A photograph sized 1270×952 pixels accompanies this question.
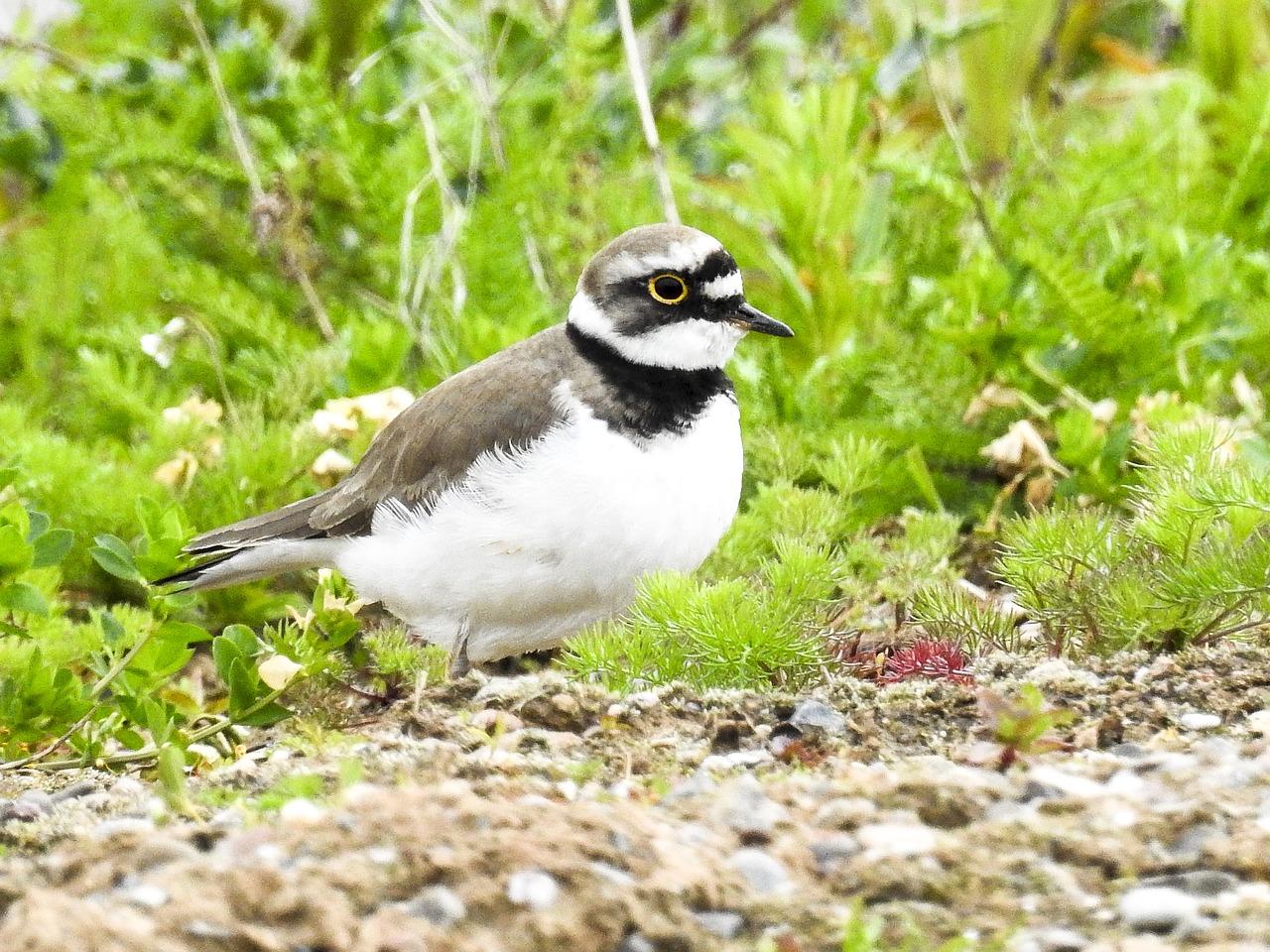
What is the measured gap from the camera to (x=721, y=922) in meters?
2.29

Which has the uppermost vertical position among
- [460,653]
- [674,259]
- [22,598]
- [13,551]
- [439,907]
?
[674,259]

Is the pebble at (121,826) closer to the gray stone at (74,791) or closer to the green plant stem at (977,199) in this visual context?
the gray stone at (74,791)

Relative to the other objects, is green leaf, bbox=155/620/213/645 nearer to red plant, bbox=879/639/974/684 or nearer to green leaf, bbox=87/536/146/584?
green leaf, bbox=87/536/146/584

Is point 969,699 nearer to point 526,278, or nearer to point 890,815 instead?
point 890,815

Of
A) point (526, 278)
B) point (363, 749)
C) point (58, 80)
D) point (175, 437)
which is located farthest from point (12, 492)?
point (58, 80)

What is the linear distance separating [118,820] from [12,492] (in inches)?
80.5

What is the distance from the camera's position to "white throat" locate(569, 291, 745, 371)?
4.52 metres

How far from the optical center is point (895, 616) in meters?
4.21

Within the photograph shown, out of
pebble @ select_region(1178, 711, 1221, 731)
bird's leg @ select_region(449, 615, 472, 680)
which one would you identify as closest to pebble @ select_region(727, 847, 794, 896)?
pebble @ select_region(1178, 711, 1221, 731)

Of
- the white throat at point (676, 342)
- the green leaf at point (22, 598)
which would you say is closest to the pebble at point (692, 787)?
the green leaf at point (22, 598)

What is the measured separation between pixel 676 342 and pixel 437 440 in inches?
28.6

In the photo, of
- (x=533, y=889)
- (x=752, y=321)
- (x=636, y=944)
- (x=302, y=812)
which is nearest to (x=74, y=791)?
(x=302, y=812)

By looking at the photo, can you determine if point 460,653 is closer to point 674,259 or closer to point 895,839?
point 674,259

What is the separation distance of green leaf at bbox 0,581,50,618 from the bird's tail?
120 cm
